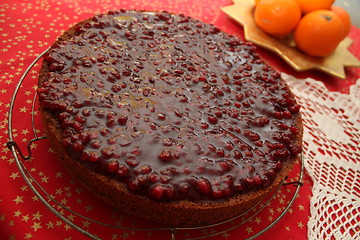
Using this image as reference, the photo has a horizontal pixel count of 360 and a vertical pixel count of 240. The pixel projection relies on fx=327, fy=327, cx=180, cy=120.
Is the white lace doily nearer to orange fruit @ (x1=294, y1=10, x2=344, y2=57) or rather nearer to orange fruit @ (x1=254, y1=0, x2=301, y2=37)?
orange fruit @ (x1=294, y1=10, x2=344, y2=57)

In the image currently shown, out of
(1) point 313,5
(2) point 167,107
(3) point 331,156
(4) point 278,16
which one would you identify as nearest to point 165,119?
(2) point 167,107

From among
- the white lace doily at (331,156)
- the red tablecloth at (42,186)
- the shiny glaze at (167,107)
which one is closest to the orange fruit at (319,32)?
the white lace doily at (331,156)

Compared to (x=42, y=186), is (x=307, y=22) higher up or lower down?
higher up

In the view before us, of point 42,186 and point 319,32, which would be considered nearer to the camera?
point 42,186

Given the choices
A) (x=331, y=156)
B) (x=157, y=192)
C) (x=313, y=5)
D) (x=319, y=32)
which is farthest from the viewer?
(x=313, y=5)

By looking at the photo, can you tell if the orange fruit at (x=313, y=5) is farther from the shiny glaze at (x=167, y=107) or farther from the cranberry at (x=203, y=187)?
the cranberry at (x=203, y=187)

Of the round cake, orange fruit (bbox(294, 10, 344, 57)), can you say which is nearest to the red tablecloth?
the round cake

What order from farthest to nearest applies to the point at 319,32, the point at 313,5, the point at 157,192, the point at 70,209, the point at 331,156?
the point at 313,5 < the point at 319,32 < the point at 331,156 < the point at 70,209 < the point at 157,192

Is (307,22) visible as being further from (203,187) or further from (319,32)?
(203,187)
